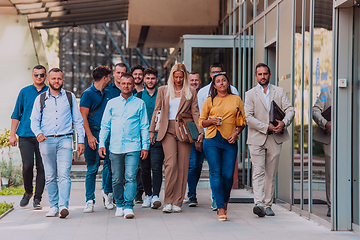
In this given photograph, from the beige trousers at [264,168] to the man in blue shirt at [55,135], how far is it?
218cm

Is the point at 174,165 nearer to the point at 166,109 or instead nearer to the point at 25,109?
the point at 166,109

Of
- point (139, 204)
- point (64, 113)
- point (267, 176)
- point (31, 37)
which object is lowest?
point (139, 204)

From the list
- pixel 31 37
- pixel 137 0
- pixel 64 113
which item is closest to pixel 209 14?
pixel 137 0

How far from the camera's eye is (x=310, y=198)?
6070 millimetres

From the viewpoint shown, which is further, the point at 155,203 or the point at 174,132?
the point at 155,203

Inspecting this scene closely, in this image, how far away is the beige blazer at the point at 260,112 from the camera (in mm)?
6234

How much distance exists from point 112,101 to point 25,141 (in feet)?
5.14

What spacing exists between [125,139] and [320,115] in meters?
2.34

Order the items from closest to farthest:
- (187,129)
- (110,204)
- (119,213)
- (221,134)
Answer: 1. (221,134)
2. (119,213)
3. (187,129)
4. (110,204)

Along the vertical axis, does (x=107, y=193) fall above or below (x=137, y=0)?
below

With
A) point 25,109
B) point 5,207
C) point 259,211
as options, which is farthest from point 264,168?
point 5,207

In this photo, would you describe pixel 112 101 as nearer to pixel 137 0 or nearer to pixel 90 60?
pixel 137 0

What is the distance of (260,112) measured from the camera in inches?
250

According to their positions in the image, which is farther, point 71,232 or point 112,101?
point 112,101
